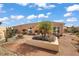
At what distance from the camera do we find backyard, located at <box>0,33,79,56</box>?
2.09 meters

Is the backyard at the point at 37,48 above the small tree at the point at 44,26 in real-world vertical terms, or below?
below

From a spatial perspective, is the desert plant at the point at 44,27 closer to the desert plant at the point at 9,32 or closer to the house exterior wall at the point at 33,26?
the house exterior wall at the point at 33,26

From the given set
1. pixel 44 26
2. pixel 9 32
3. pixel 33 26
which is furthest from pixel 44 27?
pixel 9 32

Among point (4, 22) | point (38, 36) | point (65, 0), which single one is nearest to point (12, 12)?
point (4, 22)

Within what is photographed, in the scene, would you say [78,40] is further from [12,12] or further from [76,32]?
[12,12]

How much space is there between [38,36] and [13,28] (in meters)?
0.32

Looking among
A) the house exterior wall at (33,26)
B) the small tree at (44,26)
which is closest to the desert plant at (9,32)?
the house exterior wall at (33,26)

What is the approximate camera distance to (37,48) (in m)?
2.12

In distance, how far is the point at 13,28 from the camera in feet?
6.91

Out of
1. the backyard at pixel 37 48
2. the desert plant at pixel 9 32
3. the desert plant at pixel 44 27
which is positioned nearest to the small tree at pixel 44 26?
the desert plant at pixel 44 27

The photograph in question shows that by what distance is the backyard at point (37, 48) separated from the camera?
82.3 inches

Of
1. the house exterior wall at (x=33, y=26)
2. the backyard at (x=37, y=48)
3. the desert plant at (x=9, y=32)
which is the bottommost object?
the backyard at (x=37, y=48)

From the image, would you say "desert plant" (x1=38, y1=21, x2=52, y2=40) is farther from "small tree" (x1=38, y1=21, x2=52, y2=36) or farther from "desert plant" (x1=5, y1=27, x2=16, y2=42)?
"desert plant" (x1=5, y1=27, x2=16, y2=42)

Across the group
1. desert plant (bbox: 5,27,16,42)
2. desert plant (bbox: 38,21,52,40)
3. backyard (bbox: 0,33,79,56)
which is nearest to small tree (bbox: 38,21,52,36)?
desert plant (bbox: 38,21,52,40)
